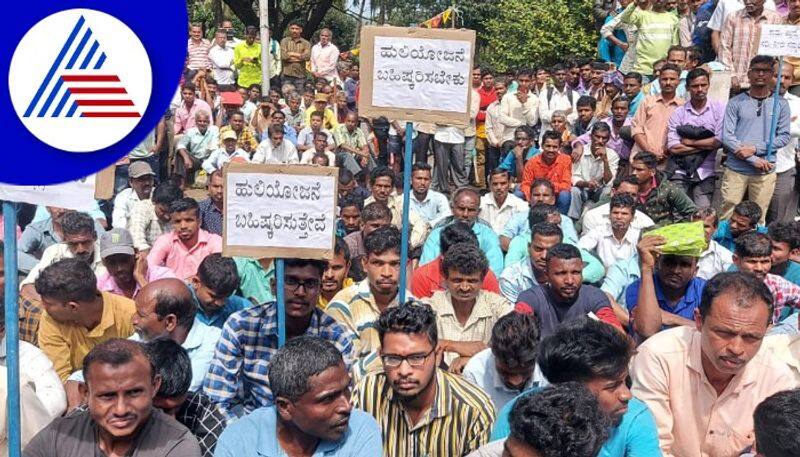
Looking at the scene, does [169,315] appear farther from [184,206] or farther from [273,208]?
[184,206]

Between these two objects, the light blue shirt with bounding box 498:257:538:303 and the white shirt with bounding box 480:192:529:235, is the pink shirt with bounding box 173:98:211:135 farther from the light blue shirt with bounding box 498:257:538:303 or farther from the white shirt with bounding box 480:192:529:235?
the light blue shirt with bounding box 498:257:538:303

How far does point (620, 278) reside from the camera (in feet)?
21.1

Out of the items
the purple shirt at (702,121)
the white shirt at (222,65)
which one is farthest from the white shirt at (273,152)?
the purple shirt at (702,121)

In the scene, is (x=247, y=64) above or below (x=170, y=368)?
above

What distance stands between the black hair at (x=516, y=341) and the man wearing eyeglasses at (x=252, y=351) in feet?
2.23

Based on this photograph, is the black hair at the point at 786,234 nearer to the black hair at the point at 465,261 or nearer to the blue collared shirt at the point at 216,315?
the black hair at the point at 465,261

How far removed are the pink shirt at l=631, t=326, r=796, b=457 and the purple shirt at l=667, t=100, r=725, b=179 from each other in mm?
5795

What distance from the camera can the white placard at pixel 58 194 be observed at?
2.83 m

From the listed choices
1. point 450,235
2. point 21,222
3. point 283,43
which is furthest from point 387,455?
point 283,43

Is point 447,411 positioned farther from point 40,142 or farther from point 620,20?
point 620,20


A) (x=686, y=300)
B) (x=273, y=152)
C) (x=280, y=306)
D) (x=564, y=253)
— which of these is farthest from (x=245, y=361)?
(x=273, y=152)

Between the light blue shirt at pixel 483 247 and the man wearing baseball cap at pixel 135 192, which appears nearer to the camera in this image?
the light blue shirt at pixel 483 247

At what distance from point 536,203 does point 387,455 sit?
Answer: 5131 mm

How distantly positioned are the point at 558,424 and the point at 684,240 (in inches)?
116
